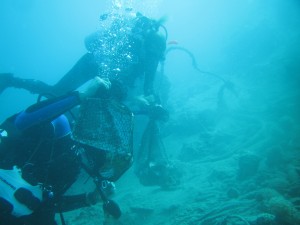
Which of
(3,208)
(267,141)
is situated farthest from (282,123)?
(3,208)

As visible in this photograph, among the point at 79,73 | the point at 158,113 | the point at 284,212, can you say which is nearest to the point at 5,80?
the point at 79,73

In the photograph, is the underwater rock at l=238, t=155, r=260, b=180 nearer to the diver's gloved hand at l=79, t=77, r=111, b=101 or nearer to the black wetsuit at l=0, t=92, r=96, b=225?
the black wetsuit at l=0, t=92, r=96, b=225

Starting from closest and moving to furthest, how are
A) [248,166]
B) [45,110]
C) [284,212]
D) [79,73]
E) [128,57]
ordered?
[45,110] → [284,212] → [128,57] → [248,166] → [79,73]

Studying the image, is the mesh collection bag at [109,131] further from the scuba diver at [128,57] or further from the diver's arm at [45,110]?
the scuba diver at [128,57]

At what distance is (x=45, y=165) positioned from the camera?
9.37 ft

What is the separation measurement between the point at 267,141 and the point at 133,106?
19.3ft

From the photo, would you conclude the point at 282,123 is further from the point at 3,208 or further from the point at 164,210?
the point at 3,208

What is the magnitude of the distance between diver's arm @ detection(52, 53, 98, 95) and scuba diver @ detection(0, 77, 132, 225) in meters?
4.80

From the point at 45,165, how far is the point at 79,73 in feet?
17.3

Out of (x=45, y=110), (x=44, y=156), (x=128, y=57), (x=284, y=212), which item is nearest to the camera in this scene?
(x=45, y=110)

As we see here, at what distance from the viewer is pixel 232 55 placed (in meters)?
25.6

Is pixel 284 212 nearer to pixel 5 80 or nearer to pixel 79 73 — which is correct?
pixel 79 73

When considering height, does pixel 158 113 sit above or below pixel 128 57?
below

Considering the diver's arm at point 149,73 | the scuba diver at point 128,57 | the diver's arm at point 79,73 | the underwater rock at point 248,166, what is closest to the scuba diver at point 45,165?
the scuba diver at point 128,57
